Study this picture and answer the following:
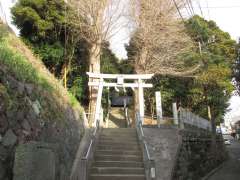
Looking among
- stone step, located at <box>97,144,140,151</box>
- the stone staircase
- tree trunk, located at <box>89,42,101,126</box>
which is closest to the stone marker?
the stone staircase

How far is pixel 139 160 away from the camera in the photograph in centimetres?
1110

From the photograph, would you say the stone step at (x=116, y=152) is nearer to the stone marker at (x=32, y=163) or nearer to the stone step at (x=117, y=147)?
the stone step at (x=117, y=147)

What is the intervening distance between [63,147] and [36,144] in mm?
3788

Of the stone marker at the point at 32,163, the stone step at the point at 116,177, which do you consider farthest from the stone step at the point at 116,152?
the stone marker at the point at 32,163

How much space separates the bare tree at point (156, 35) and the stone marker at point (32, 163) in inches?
573

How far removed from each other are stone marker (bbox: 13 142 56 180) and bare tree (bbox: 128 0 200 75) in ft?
47.8

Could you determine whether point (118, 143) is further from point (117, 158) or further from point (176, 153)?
point (176, 153)

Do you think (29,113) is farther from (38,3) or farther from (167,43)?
(167,43)

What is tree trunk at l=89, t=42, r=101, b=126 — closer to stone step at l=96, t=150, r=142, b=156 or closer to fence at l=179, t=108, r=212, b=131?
fence at l=179, t=108, r=212, b=131

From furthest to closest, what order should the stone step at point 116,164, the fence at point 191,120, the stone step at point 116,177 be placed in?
the fence at point 191,120
the stone step at point 116,164
the stone step at point 116,177

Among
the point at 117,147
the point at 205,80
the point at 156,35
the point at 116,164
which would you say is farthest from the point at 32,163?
the point at 205,80

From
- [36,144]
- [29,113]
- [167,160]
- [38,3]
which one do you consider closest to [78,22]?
[38,3]

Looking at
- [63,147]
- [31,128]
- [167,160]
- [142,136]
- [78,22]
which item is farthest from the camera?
[78,22]

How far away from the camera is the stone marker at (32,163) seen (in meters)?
4.95
